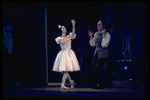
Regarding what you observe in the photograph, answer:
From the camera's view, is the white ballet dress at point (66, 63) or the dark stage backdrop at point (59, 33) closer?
the white ballet dress at point (66, 63)

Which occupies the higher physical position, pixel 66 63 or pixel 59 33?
pixel 59 33

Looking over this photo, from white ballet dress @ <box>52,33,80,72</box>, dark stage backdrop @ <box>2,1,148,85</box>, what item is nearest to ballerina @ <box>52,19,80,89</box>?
white ballet dress @ <box>52,33,80,72</box>

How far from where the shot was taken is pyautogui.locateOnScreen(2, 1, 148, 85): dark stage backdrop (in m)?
6.92

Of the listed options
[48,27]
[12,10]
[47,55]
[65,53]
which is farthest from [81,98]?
[12,10]

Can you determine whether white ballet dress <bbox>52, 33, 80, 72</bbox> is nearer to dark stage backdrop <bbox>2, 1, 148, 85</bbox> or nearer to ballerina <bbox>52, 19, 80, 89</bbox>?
ballerina <bbox>52, 19, 80, 89</bbox>

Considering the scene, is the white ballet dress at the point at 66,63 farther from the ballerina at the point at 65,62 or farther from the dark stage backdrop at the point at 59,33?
the dark stage backdrop at the point at 59,33

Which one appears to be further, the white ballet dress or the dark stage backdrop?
the dark stage backdrop

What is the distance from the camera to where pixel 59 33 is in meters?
7.12

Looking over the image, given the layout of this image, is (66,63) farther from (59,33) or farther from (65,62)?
(59,33)

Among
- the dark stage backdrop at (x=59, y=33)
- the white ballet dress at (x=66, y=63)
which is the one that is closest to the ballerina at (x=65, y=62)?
the white ballet dress at (x=66, y=63)

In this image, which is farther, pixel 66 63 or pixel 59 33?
pixel 59 33

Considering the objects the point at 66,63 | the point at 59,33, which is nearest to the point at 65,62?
the point at 66,63

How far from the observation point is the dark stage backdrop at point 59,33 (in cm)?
692

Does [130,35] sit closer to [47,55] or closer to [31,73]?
[47,55]
